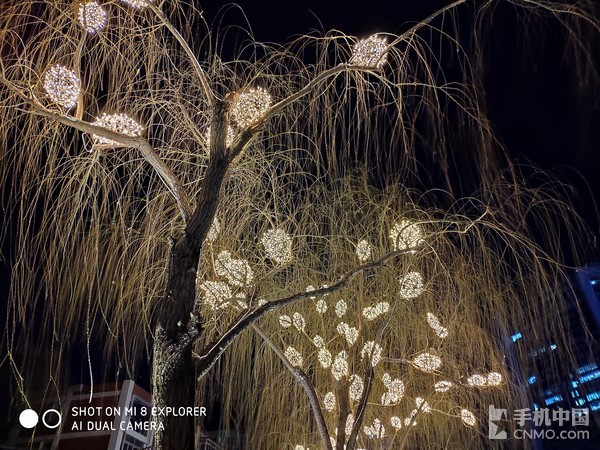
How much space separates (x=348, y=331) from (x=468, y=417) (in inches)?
87.5

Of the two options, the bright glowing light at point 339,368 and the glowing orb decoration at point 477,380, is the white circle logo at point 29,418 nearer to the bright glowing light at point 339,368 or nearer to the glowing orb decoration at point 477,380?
the bright glowing light at point 339,368

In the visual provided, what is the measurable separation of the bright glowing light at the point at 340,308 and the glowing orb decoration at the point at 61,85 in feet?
13.8

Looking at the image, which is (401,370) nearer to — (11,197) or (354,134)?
(354,134)

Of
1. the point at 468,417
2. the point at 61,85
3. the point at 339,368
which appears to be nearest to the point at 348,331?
the point at 339,368

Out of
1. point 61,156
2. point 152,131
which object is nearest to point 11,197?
point 61,156

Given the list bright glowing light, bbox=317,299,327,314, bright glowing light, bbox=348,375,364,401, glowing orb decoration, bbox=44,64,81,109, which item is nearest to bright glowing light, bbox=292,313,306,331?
bright glowing light, bbox=317,299,327,314

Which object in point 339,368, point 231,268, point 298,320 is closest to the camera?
point 231,268

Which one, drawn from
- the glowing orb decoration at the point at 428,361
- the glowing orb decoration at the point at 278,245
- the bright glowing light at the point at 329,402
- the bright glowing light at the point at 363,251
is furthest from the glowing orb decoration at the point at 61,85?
the bright glowing light at the point at 329,402

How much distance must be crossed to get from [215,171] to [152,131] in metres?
1.35

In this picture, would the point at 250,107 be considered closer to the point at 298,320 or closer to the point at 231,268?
the point at 231,268

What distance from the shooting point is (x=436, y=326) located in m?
6.66

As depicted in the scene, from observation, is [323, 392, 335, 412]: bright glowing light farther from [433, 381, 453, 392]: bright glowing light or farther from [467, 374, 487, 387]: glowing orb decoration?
[467, 374, 487, 387]: glowing orb decoration

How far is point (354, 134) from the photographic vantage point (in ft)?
14.3

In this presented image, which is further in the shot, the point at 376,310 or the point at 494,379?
the point at 494,379
